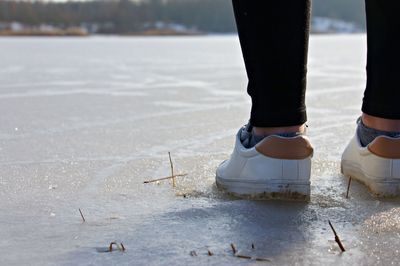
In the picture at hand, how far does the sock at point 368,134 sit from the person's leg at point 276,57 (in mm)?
141

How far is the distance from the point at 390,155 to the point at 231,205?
0.87 feet

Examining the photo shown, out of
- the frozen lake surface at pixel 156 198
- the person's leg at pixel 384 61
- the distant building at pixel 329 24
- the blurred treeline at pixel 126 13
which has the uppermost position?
the person's leg at pixel 384 61

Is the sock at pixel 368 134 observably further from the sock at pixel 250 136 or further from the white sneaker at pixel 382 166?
the sock at pixel 250 136

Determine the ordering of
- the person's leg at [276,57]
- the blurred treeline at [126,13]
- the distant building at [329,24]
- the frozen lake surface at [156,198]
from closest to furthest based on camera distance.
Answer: the frozen lake surface at [156,198] → the person's leg at [276,57] → the blurred treeline at [126,13] → the distant building at [329,24]

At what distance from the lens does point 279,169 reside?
2.76 ft

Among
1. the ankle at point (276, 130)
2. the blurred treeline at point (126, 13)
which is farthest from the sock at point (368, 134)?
the blurred treeline at point (126, 13)

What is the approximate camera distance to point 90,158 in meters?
1.15

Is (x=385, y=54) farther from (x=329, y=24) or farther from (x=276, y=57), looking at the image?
(x=329, y=24)

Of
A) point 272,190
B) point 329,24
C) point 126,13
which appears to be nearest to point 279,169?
point 272,190

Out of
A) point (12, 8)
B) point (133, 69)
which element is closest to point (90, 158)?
point (133, 69)

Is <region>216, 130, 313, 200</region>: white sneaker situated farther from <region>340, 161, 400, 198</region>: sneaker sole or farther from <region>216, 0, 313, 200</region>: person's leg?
<region>340, 161, 400, 198</region>: sneaker sole

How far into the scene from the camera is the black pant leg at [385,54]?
856 mm

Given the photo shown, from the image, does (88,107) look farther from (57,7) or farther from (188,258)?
(57,7)

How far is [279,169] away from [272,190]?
4 centimetres
